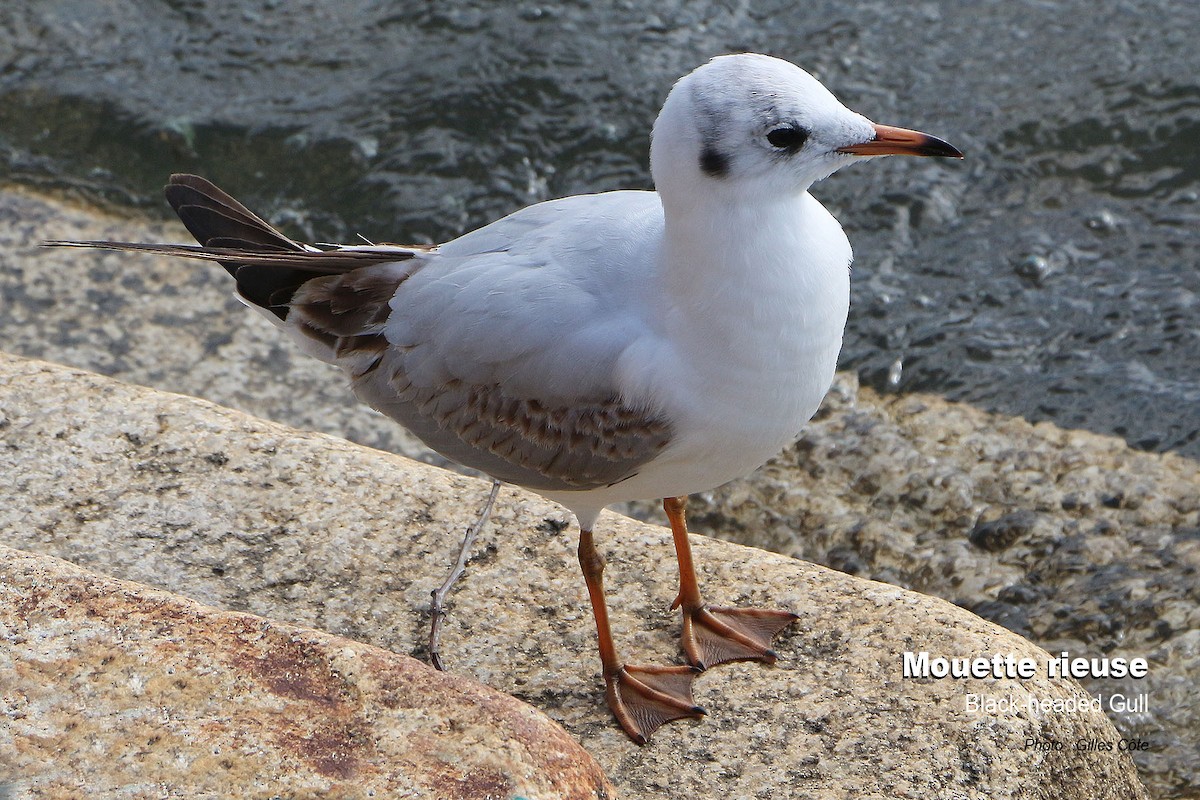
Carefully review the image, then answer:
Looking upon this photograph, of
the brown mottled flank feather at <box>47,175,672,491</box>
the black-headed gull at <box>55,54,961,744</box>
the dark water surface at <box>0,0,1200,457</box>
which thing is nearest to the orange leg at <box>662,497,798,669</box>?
the black-headed gull at <box>55,54,961,744</box>

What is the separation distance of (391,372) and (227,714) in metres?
1.23

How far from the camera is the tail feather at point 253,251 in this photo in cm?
351

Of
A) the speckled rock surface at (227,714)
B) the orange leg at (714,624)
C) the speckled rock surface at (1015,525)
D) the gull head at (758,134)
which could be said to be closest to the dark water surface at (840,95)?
the speckled rock surface at (1015,525)

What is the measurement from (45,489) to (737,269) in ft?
7.09

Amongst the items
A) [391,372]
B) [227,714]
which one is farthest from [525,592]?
[227,714]

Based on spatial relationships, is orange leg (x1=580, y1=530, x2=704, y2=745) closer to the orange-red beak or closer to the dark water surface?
the orange-red beak

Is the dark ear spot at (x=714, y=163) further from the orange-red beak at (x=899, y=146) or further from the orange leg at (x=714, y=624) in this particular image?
the orange leg at (x=714, y=624)

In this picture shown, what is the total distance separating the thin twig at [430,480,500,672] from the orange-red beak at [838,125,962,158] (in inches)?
56.0

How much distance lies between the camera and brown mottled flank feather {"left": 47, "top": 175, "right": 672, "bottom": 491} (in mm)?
3117

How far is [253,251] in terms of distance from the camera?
12.0 ft

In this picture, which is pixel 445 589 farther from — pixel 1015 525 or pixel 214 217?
pixel 1015 525

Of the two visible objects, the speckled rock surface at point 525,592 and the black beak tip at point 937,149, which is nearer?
the black beak tip at point 937,149

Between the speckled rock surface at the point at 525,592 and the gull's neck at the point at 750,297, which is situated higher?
the gull's neck at the point at 750,297

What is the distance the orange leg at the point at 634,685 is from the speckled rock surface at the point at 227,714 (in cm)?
67
